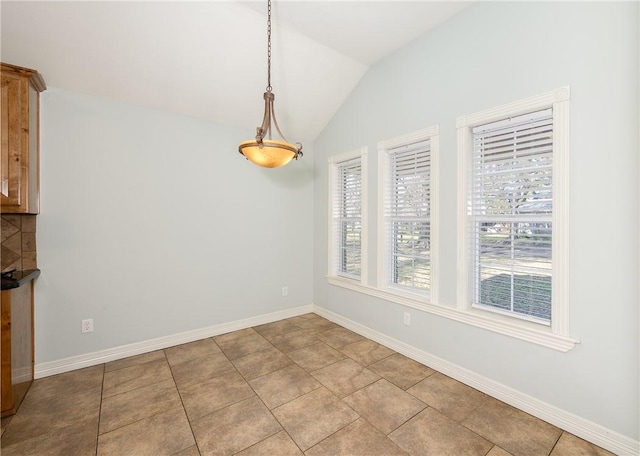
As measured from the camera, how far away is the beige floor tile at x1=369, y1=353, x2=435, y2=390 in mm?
2368

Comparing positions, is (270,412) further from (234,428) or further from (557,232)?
(557,232)

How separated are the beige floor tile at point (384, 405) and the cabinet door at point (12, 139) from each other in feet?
10.0

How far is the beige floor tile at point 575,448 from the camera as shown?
1625mm

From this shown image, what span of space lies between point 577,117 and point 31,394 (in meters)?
4.49

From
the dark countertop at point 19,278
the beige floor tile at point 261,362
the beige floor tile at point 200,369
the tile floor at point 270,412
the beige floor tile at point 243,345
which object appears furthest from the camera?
the beige floor tile at point 243,345

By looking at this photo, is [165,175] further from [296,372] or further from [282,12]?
[296,372]

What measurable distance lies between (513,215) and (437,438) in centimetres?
164

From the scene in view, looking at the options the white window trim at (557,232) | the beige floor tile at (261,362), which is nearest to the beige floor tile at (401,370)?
the white window trim at (557,232)

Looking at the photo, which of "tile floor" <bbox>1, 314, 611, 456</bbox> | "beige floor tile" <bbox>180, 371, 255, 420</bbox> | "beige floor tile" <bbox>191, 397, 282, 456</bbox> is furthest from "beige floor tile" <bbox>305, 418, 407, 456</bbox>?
"beige floor tile" <bbox>180, 371, 255, 420</bbox>

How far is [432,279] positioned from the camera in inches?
101

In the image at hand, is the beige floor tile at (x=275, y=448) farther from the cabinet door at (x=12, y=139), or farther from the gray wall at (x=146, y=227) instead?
the cabinet door at (x=12, y=139)

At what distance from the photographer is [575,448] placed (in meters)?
1.66

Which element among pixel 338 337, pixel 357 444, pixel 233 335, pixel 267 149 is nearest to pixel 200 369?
pixel 233 335

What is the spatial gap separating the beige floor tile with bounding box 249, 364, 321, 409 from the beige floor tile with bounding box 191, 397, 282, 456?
0.37 ft
